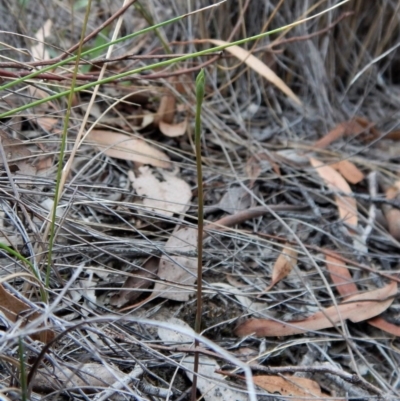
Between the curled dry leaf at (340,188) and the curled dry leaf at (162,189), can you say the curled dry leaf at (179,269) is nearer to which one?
the curled dry leaf at (162,189)

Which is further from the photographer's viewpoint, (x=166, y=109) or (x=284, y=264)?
(x=166, y=109)

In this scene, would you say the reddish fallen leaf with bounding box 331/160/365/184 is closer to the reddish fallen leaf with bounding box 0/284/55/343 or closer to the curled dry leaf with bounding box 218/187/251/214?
the curled dry leaf with bounding box 218/187/251/214

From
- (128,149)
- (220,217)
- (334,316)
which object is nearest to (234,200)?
(220,217)

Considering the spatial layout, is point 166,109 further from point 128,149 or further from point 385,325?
point 385,325

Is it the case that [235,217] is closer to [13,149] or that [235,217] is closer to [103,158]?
[103,158]

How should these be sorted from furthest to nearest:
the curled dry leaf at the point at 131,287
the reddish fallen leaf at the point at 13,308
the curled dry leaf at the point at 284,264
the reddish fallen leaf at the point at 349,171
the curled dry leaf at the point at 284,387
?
the reddish fallen leaf at the point at 349,171 < the curled dry leaf at the point at 284,264 < the curled dry leaf at the point at 131,287 < the curled dry leaf at the point at 284,387 < the reddish fallen leaf at the point at 13,308

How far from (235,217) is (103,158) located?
0.41 meters

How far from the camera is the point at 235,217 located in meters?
1.53

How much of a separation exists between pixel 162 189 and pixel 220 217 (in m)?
0.17

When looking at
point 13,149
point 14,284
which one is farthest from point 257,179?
point 14,284

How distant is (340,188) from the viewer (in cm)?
173

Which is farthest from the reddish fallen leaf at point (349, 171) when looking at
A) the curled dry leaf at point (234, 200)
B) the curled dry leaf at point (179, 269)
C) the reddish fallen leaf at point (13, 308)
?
the reddish fallen leaf at point (13, 308)

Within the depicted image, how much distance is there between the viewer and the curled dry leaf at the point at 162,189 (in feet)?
4.92

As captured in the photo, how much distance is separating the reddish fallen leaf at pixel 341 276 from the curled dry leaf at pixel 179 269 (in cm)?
35
